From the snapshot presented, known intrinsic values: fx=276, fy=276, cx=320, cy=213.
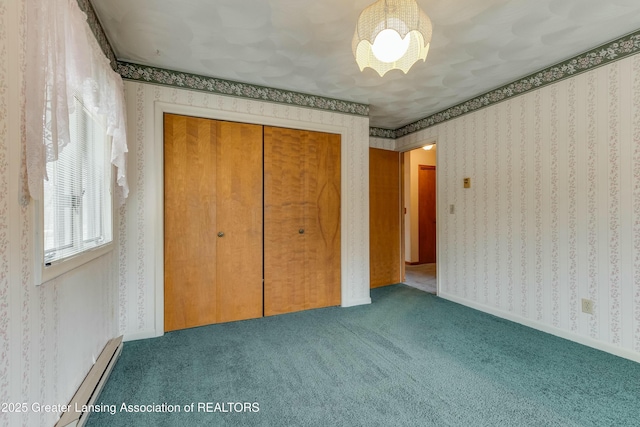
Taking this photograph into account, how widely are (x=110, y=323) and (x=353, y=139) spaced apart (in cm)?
302

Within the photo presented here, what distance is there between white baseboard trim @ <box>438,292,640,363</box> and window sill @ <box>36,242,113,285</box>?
12.1 ft

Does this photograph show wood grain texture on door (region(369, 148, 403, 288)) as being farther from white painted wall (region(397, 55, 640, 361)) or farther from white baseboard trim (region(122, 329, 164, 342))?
white baseboard trim (region(122, 329, 164, 342))

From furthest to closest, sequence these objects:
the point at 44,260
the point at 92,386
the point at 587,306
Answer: the point at 587,306 → the point at 92,386 → the point at 44,260

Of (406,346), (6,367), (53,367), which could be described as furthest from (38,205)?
(406,346)

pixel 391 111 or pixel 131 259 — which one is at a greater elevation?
pixel 391 111

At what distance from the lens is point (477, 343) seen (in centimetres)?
237

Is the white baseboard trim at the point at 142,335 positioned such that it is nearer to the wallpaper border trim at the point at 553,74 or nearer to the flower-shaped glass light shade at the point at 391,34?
the flower-shaped glass light shade at the point at 391,34

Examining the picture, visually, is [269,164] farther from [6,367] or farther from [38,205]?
[6,367]

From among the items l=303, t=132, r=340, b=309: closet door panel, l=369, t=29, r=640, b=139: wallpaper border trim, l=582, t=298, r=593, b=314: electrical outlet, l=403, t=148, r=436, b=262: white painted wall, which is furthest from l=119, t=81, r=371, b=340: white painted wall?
l=403, t=148, r=436, b=262: white painted wall

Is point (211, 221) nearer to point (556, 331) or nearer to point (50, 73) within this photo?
point (50, 73)

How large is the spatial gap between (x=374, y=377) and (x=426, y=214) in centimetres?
473

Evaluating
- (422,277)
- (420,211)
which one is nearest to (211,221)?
(422,277)

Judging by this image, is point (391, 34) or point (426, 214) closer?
point (391, 34)

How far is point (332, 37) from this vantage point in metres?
2.11
